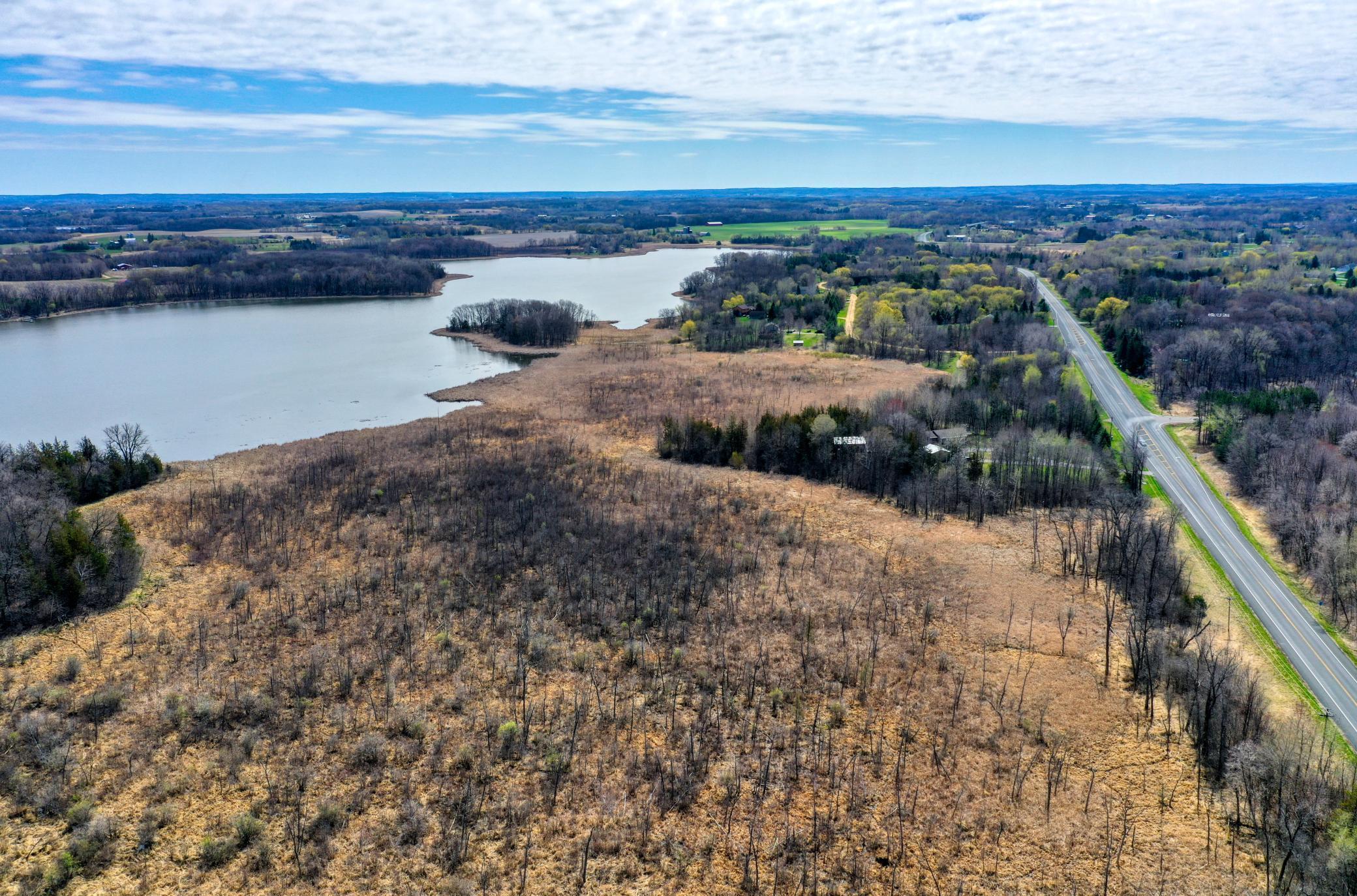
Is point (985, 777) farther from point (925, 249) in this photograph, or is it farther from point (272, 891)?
point (925, 249)

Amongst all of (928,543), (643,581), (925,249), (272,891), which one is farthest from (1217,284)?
(272,891)

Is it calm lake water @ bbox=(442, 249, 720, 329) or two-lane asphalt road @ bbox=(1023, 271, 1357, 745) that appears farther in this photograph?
calm lake water @ bbox=(442, 249, 720, 329)

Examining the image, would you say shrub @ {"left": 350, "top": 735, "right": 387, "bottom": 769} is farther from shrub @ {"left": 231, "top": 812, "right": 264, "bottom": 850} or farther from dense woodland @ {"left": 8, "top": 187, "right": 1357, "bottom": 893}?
shrub @ {"left": 231, "top": 812, "right": 264, "bottom": 850}

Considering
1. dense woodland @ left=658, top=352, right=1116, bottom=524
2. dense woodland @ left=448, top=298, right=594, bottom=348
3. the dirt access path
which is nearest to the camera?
dense woodland @ left=658, top=352, right=1116, bottom=524

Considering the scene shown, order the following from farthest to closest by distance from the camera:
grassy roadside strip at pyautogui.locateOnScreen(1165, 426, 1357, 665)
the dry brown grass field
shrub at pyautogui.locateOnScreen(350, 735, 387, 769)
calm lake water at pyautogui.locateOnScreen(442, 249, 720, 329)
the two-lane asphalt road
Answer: calm lake water at pyautogui.locateOnScreen(442, 249, 720, 329), grassy roadside strip at pyautogui.locateOnScreen(1165, 426, 1357, 665), the two-lane asphalt road, shrub at pyautogui.locateOnScreen(350, 735, 387, 769), the dry brown grass field

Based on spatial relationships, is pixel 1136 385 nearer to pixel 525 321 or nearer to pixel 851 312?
pixel 851 312

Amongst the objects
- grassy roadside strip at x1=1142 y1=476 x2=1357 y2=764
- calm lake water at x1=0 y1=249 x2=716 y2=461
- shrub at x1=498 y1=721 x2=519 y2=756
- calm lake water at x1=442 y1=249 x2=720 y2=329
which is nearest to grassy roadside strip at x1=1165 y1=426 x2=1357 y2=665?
grassy roadside strip at x1=1142 y1=476 x2=1357 y2=764

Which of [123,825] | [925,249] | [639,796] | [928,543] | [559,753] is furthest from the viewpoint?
[925,249]
